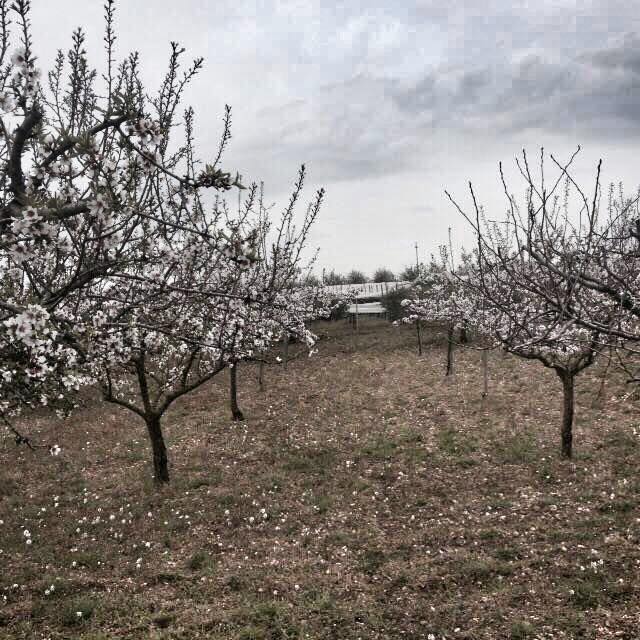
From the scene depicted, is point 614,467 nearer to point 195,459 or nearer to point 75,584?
point 195,459

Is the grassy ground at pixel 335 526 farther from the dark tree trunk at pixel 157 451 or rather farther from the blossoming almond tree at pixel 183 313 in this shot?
the blossoming almond tree at pixel 183 313

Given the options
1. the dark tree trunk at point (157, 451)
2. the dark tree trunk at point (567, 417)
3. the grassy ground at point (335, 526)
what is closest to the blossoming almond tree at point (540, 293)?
the dark tree trunk at point (567, 417)

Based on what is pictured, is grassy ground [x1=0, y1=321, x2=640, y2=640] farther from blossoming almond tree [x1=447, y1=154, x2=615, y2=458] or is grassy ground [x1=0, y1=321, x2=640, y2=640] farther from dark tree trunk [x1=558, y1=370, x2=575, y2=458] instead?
blossoming almond tree [x1=447, y1=154, x2=615, y2=458]

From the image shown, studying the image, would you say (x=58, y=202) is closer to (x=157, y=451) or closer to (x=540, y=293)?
(x=540, y=293)

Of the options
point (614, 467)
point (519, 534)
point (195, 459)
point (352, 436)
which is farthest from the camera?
point (352, 436)

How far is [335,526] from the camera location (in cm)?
810

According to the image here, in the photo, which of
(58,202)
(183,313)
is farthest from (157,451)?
(58,202)

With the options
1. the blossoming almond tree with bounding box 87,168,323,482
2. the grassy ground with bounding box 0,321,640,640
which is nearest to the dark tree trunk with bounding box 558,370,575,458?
the grassy ground with bounding box 0,321,640,640

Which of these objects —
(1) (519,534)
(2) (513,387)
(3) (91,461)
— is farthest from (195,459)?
(2) (513,387)

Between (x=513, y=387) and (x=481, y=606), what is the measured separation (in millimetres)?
10339

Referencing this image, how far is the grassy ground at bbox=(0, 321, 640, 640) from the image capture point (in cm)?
586

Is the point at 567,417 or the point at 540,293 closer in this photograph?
the point at 540,293

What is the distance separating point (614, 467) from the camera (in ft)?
31.0

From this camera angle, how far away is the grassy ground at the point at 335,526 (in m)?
5.86
